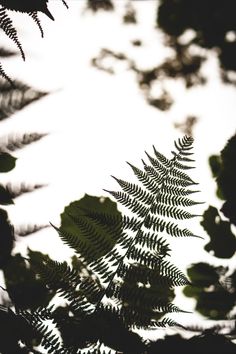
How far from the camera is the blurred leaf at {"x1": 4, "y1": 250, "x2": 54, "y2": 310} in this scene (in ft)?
3.70

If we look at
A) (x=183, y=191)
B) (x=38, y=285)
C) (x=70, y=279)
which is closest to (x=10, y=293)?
(x=38, y=285)

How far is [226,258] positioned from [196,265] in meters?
0.17

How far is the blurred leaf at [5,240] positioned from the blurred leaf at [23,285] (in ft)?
0.20

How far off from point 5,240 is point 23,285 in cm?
30

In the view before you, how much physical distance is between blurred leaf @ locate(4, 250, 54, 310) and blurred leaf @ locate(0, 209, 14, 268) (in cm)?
6

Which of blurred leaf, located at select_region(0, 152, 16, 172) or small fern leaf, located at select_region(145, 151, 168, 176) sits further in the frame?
small fern leaf, located at select_region(145, 151, 168, 176)

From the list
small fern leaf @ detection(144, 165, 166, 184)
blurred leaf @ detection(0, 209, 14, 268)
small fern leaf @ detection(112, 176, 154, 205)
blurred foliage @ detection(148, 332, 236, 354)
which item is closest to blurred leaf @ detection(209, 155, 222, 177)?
small fern leaf @ detection(144, 165, 166, 184)

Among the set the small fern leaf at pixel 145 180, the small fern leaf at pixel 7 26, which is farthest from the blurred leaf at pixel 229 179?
the small fern leaf at pixel 7 26

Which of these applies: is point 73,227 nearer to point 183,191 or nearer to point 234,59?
point 183,191

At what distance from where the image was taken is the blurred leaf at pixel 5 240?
99cm

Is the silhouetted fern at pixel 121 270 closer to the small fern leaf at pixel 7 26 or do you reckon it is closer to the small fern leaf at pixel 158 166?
the small fern leaf at pixel 158 166

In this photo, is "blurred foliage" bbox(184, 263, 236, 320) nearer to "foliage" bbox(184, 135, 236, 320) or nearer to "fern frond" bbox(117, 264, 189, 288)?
"foliage" bbox(184, 135, 236, 320)

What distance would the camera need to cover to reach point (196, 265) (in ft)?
6.44

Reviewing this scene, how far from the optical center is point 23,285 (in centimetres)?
121
